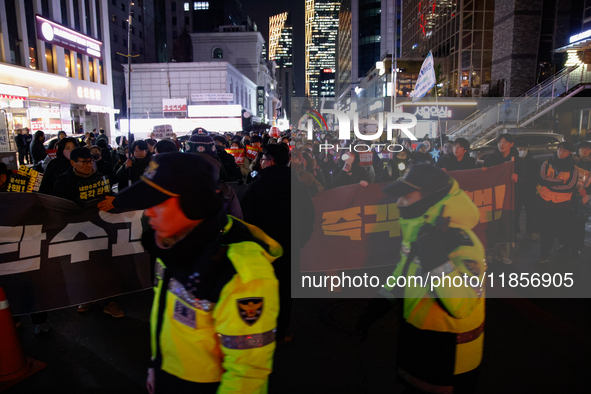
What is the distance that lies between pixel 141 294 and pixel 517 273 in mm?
5649

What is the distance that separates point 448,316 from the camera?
208cm

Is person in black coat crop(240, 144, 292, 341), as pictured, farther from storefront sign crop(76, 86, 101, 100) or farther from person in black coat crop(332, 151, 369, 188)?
storefront sign crop(76, 86, 101, 100)

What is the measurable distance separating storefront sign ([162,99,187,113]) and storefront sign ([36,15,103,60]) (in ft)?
34.9

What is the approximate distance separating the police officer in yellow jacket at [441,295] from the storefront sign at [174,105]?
48.2 m

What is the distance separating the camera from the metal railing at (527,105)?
989 inches

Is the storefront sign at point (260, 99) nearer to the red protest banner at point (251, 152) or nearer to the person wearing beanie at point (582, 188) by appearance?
the red protest banner at point (251, 152)

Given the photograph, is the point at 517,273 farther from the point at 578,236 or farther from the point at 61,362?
the point at 61,362

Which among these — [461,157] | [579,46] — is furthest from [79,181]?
[579,46]

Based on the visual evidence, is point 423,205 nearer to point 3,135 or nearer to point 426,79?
point 426,79

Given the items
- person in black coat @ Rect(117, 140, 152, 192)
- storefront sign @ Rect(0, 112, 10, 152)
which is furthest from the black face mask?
storefront sign @ Rect(0, 112, 10, 152)

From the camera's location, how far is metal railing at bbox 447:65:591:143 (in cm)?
2511

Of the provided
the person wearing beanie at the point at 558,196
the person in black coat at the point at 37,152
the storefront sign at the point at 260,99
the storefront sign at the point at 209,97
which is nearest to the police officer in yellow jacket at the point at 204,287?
the person wearing beanie at the point at 558,196

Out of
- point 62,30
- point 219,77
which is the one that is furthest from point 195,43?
point 62,30

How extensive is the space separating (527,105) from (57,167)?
2845 centimetres
